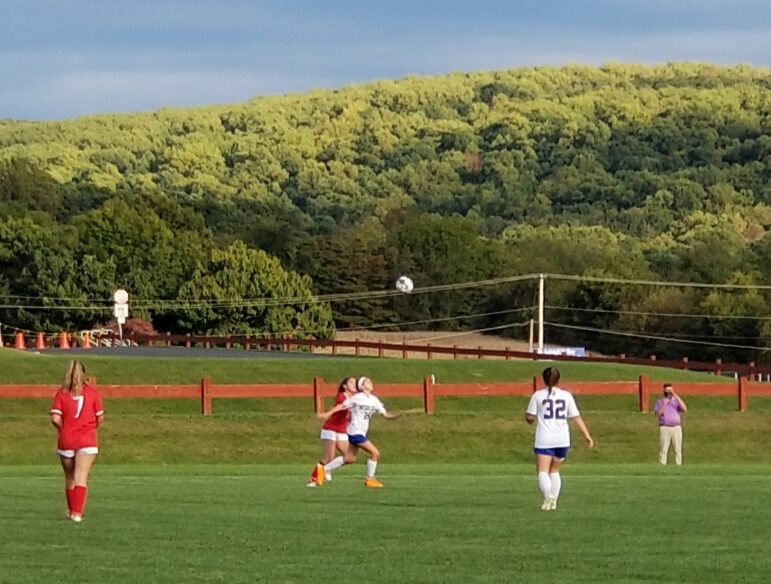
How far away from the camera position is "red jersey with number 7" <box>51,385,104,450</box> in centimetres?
1600

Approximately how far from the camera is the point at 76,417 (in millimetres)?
16016

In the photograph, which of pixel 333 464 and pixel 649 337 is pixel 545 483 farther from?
pixel 649 337

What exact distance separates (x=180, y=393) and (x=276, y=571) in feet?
78.3

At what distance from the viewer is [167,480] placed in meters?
24.6

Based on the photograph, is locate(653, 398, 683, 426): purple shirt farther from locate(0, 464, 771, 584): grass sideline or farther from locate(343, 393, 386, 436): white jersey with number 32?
locate(343, 393, 386, 436): white jersey with number 32

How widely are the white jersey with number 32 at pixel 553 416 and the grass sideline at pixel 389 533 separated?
77cm

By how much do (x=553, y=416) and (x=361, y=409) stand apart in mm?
5808

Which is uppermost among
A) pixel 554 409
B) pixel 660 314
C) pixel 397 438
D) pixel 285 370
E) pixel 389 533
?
pixel 660 314

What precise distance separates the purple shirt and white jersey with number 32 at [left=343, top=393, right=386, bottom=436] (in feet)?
34.2

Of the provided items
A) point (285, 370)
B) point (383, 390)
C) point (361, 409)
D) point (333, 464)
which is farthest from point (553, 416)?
point (285, 370)

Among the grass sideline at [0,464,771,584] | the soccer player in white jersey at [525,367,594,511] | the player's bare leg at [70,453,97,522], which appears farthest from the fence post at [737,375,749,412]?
the player's bare leg at [70,453,97,522]

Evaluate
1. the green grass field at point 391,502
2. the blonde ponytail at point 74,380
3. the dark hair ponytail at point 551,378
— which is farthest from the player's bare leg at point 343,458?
the blonde ponytail at point 74,380

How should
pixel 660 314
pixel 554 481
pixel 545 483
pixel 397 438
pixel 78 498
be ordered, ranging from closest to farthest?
pixel 78 498
pixel 545 483
pixel 554 481
pixel 397 438
pixel 660 314

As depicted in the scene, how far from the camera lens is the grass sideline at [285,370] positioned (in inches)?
1772
